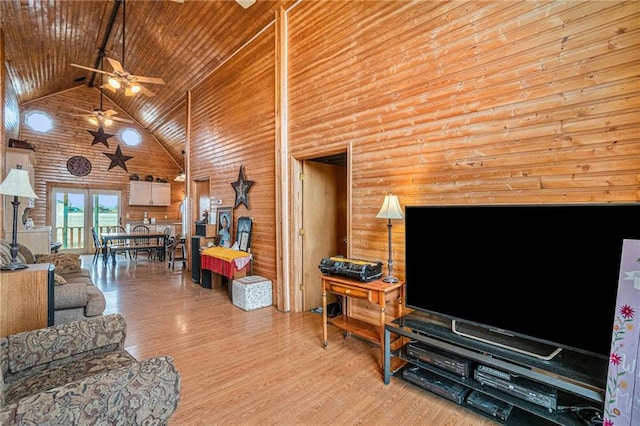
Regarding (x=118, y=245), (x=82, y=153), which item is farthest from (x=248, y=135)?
(x=82, y=153)

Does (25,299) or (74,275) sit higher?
(25,299)

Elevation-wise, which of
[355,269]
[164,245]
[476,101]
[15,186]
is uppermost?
[476,101]

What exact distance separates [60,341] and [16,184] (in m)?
1.40

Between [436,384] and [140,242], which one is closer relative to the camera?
[436,384]

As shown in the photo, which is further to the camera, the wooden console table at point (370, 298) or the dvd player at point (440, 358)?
the wooden console table at point (370, 298)

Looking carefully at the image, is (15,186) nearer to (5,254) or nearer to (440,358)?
(5,254)

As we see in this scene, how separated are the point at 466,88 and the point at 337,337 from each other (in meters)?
2.83

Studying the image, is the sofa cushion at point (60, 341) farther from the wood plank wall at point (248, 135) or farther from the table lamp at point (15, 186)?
the wood plank wall at point (248, 135)

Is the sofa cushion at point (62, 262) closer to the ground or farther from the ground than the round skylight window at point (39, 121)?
closer to the ground

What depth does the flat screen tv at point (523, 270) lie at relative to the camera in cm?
166

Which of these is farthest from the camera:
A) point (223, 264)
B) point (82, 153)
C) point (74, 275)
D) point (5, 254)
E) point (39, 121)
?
point (82, 153)

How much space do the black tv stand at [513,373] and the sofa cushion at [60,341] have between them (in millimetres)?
2047

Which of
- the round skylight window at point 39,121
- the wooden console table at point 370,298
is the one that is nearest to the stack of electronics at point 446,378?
the wooden console table at point 370,298

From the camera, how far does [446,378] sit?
228 centimetres
